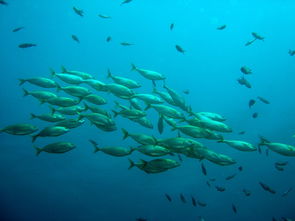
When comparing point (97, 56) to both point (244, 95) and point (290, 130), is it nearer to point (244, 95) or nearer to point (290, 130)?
point (244, 95)

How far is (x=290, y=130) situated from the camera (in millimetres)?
27547

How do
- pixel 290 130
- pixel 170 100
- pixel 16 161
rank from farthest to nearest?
1. pixel 290 130
2. pixel 16 161
3. pixel 170 100

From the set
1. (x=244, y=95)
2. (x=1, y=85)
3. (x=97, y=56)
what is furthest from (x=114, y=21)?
(x=244, y=95)

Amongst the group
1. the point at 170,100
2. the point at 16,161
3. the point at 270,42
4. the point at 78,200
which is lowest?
the point at 78,200

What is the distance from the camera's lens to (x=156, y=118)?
84.6 ft

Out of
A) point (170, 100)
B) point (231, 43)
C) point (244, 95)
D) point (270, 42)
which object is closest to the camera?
point (170, 100)

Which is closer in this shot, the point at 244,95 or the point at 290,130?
the point at 290,130

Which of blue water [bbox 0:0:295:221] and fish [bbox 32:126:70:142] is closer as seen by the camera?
fish [bbox 32:126:70:142]

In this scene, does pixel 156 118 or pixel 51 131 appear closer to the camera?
pixel 51 131

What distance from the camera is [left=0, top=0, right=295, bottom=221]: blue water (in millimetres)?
23172

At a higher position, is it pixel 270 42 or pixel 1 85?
pixel 270 42

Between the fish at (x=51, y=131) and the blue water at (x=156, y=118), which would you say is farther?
the blue water at (x=156, y=118)

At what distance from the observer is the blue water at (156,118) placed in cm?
2317

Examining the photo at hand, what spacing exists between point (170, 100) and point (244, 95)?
28.7 metres
